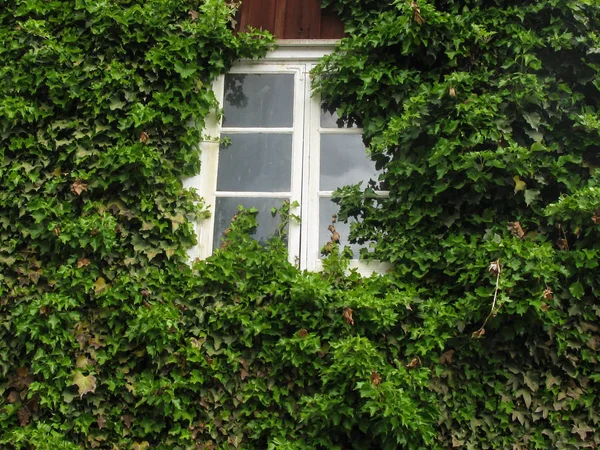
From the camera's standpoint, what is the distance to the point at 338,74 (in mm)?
4520

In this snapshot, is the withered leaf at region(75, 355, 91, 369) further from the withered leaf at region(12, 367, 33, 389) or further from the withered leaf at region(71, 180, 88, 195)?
the withered leaf at region(71, 180, 88, 195)

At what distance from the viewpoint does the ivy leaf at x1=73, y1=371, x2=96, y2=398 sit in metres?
3.89

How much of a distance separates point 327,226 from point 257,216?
1.31 ft

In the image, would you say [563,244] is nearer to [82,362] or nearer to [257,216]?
[257,216]

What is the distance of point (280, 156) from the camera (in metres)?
4.51

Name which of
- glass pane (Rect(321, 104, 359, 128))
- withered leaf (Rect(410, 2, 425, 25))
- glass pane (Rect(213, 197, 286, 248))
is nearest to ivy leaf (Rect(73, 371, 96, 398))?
glass pane (Rect(213, 197, 286, 248))

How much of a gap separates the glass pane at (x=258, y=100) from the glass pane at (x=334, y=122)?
7.7 inches

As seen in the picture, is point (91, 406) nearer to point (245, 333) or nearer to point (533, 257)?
point (245, 333)

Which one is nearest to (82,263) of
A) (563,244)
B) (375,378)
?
(375,378)

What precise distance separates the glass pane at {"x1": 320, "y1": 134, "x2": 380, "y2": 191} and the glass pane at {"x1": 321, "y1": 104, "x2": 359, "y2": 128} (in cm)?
6

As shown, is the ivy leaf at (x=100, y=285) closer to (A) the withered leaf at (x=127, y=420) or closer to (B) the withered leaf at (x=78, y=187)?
(B) the withered leaf at (x=78, y=187)

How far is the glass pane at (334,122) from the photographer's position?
15.0 ft

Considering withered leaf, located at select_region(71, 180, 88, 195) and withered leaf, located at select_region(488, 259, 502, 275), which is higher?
withered leaf, located at select_region(71, 180, 88, 195)

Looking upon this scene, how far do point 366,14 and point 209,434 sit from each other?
2.57 metres
